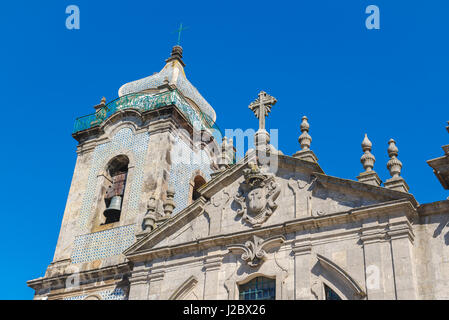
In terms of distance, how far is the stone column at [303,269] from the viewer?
50.2 ft

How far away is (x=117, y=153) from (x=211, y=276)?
717 centimetres

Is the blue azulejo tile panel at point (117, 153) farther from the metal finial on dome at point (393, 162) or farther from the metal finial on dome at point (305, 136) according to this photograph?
the metal finial on dome at point (393, 162)

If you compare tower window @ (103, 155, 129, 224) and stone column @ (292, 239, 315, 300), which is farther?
tower window @ (103, 155, 129, 224)

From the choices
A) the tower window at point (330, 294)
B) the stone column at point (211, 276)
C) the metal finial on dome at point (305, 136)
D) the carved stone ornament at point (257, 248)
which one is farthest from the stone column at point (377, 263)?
the stone column at point (211, 276)

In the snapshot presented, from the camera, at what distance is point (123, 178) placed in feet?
72.3

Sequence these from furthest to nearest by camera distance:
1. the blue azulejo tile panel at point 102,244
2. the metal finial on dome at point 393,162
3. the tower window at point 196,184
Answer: the tower window at point 196,184, the blue azulejo tile panel at point 102,244, the metal finial on dome at point 393,162

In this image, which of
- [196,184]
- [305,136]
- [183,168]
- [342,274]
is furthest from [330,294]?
[196,184]

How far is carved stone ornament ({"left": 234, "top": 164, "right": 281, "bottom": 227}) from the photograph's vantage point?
667 inches

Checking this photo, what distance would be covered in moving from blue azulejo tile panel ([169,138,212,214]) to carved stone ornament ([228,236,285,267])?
15.4ft

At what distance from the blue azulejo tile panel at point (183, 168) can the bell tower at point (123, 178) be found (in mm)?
34

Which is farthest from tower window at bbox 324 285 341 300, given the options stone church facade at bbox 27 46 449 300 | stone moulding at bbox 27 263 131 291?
stone moulding at bbox 27 263 131 291

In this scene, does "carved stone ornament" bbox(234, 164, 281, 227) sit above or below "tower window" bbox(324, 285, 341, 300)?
above

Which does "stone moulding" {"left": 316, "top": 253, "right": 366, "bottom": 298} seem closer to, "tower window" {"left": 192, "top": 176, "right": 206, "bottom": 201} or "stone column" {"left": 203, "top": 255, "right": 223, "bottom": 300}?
"stone column" {"left": 203, "top": 255, "right": 223, "bottom": 300}
